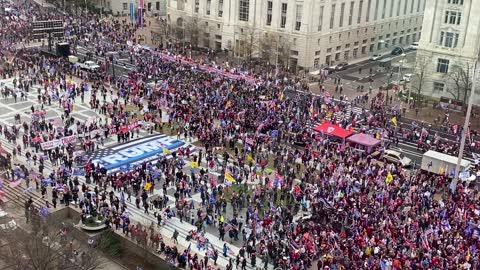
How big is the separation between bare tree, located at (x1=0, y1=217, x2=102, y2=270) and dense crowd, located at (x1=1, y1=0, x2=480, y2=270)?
4.23m

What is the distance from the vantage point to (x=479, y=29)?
61656mm

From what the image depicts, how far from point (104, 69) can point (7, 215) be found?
36729 mm

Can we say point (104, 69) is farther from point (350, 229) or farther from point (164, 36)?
point (350, 229)

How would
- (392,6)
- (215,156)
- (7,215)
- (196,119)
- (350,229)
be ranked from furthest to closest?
(392,6) → (196,119) → (215,156) → (7,215) → (350,229)

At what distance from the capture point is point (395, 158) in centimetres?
4619

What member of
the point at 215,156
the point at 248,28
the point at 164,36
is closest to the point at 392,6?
the point at 248,28

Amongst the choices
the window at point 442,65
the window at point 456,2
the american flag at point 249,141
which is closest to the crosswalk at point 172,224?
the american flag at point 249,141

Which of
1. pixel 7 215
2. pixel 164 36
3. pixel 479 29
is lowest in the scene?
pixel 7 215

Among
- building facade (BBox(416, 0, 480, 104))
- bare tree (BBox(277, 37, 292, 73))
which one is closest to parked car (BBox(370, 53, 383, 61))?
bare tree (BBox(277, 37, 292, 73))

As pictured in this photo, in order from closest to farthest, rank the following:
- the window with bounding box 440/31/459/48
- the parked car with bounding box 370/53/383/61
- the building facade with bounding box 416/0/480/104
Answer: the building facade with bounding box 416/0/480/104 → the window with bounding box 440/31/459/48 → the parked car with bounding box 370/53/383/61

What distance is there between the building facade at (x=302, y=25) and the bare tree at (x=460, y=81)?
1989cm

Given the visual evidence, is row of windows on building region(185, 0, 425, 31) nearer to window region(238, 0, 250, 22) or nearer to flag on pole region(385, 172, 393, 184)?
window region(238, 0, 250, 22)

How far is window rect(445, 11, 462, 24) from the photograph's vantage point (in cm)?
6306

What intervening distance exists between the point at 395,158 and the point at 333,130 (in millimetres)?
6208
